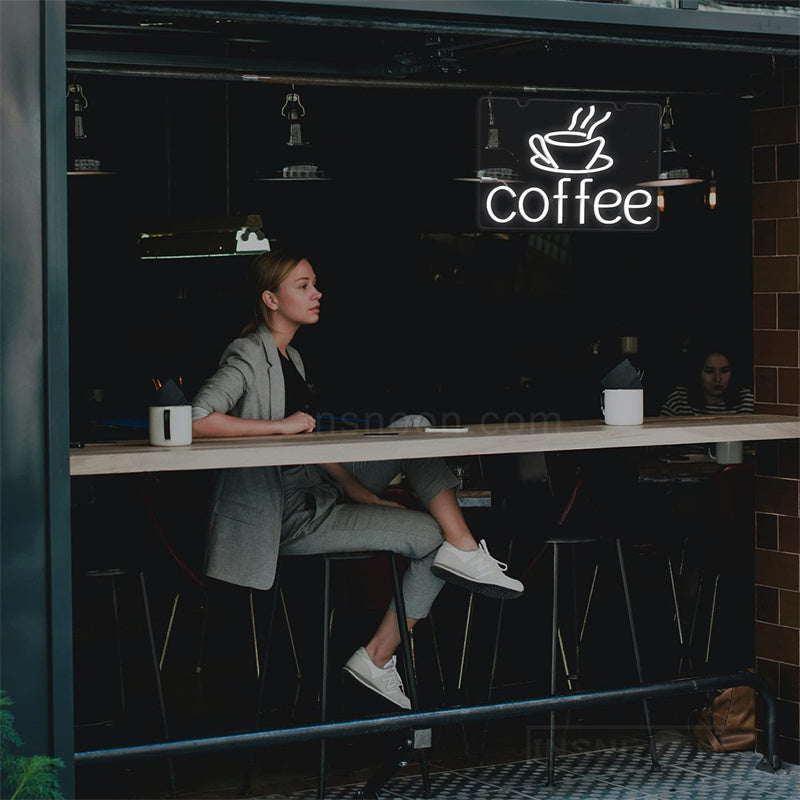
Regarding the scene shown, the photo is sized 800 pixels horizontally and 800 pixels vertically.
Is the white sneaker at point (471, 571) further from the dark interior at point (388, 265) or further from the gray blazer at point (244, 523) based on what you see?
the dark interior at point (388, 265)

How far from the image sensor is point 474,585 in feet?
13.9

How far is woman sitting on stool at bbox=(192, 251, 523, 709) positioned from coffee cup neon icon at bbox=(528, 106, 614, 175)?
113 cm

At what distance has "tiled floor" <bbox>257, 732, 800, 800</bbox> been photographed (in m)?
4.15

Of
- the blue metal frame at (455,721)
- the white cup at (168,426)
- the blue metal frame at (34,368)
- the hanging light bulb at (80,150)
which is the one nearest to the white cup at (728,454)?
the blue metal frame at (455,721)

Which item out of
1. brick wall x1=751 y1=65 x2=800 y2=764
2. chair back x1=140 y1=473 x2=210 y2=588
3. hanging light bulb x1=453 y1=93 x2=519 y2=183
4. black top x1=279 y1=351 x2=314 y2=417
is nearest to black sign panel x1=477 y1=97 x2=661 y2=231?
hanging light bulb x1=453 y1=93 x2=519 y2=183

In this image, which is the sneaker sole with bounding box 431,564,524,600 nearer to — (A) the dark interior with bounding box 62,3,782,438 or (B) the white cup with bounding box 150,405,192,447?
(B) the white cup with bounding box 150,405,192,447

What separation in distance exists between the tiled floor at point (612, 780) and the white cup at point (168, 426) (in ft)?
3.98

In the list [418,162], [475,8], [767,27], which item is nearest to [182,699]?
[475,8]

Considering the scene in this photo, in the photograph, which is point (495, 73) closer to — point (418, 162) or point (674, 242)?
point (418, 162)

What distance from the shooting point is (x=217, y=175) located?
1062 cm

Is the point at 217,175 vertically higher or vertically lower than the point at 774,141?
higher

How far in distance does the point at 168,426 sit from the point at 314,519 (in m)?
0.65

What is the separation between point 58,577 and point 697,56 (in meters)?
3.57

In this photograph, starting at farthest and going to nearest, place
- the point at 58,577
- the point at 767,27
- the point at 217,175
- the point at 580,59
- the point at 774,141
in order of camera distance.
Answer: the point at 217,175 → the point at 580,59 → the point at 774,141 → the point at 767,27 → the point at 58,577
